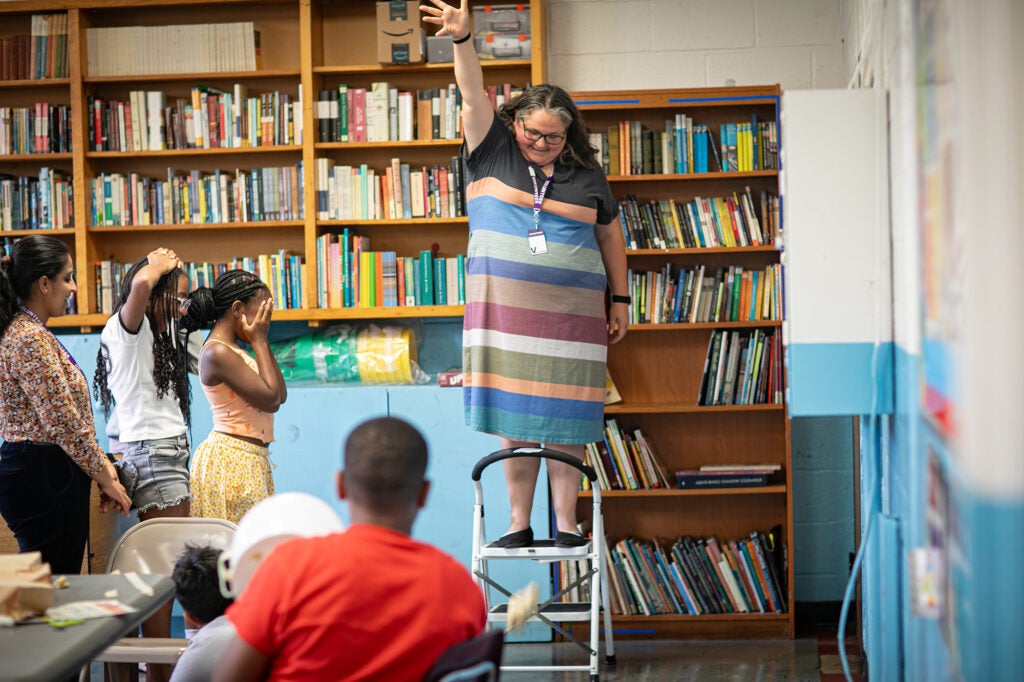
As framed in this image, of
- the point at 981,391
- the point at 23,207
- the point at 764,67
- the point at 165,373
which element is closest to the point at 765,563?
the point at 764,67

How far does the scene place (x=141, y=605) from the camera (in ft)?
5.92

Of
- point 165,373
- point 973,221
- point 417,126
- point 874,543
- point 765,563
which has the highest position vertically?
point 417,126

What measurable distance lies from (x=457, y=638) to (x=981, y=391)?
0.82 metres

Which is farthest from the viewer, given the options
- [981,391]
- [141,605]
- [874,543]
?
[874,543]

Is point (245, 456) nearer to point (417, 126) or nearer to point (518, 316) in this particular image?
point (518, 316)

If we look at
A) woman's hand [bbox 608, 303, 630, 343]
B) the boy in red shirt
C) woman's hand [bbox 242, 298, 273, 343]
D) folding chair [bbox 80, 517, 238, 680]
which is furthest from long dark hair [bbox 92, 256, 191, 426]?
the boy in red shirt

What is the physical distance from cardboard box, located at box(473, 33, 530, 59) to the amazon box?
234 mm

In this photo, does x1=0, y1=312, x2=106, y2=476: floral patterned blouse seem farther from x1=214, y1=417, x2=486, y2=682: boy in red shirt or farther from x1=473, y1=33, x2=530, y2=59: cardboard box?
x1=473, y1=33, x2=530, y2=59: cardboard box

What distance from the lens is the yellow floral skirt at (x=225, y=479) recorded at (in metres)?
3.15

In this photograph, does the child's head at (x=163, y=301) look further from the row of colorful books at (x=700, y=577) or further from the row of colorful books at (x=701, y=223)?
the row of colorful books at (x=700, y=577)

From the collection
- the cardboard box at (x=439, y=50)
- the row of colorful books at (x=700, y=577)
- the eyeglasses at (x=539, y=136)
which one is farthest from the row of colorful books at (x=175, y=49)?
the row of colorful books at (x=700, y=577)

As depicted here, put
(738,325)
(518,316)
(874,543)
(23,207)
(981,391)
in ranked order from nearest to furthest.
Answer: (981,391) < (874,543) < (518,316) < (738,325) < (23,207)

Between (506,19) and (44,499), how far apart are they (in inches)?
95.0

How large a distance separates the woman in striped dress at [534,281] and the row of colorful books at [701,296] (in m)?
0.93
